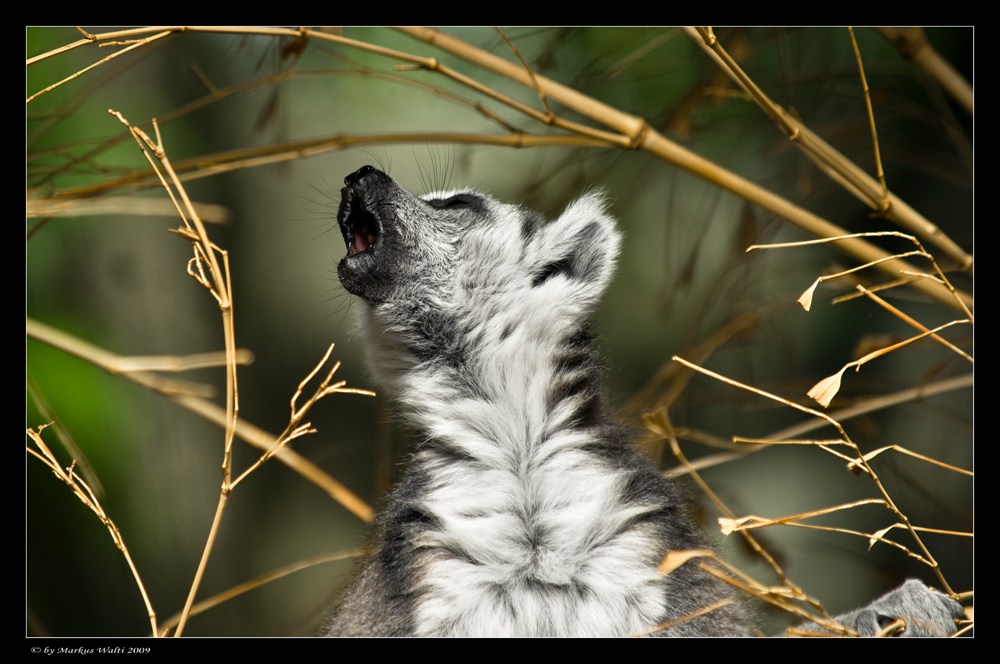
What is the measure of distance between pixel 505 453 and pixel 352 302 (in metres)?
0.65

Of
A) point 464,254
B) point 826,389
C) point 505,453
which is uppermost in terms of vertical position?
point 464,254

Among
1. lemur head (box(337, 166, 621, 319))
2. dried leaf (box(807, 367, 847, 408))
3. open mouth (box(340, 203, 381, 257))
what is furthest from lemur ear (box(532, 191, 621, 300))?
dried leaf (box(807, 367, 847, 408))

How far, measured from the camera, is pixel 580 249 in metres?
1.54

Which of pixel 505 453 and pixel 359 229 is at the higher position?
pixel 359 229

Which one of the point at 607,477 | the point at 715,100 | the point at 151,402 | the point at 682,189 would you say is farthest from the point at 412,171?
the point at 607,477

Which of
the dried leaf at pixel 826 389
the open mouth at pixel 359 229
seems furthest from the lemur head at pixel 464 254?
the dried leaf at pixel 826 389

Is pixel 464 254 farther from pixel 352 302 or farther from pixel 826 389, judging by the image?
pixel 826 389

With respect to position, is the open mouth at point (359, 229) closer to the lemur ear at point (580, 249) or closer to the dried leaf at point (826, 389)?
the lemur ear at point (580, 249)

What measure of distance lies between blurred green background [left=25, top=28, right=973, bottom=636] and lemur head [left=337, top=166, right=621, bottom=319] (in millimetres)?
327

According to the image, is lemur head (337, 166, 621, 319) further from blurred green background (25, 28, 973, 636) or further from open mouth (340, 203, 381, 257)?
blurred green background (25, 28, 973, 636)

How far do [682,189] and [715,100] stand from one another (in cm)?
127

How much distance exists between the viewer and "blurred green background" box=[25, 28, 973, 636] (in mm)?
2084

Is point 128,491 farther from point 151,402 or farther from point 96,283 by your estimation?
point 96,283

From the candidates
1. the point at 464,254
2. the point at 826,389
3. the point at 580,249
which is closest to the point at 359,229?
the point at 464,254
